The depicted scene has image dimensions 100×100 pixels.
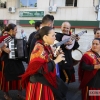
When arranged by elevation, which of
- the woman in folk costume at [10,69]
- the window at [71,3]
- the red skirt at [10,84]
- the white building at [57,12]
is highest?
the window at [71,3]

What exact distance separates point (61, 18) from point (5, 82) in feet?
39.8

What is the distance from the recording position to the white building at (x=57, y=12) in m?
15.9

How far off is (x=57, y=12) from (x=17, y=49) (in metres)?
12.5

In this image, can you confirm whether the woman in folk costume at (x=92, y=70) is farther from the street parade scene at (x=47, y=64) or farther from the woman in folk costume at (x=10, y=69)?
the woman in folk costume at (x=10, y=69)

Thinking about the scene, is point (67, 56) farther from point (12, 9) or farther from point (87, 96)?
point (12, 9)

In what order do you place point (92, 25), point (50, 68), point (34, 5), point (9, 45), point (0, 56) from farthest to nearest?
point (34, 5) → point (92, 25) → point (0, 56) → point (9, 45) → point (50, 68)

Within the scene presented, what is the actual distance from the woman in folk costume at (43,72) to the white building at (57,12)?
38.4ft

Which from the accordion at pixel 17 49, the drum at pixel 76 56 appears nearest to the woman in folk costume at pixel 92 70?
the accordion at pixel 17 49

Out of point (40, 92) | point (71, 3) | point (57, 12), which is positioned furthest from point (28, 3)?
point (40, 92)

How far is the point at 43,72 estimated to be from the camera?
10.3 feet

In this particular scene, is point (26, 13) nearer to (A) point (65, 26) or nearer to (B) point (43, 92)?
(A) point (65, 26)

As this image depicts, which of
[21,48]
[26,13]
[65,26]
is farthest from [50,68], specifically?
[26,13]

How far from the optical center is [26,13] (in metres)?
17.5

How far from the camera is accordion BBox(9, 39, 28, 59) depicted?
4570 millimetres
